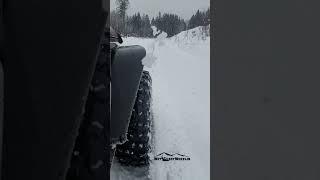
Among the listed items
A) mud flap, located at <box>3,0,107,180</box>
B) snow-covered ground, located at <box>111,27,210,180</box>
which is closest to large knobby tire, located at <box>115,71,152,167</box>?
snow-covered ground, located at <box>111,27,210,180</box>

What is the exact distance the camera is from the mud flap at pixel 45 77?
0.66 metres

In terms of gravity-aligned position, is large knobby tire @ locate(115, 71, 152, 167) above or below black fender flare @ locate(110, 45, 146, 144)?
below

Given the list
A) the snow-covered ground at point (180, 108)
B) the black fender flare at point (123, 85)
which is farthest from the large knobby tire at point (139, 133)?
the black fender flare at point (123, 85)

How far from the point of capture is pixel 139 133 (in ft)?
5.34

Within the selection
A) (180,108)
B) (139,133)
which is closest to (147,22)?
(139,133)

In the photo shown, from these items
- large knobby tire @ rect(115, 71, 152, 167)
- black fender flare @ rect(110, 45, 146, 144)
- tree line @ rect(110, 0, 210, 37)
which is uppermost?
tree line @ rect(110, 0, 210, 37)

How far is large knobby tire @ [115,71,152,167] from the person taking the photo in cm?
160

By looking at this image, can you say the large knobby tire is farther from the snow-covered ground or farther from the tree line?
the tree line

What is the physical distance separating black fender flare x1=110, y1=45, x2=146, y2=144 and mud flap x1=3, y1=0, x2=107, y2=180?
39 centimetres

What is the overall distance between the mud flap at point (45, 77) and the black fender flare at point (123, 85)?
389 millimetres

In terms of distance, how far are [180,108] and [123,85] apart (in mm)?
940

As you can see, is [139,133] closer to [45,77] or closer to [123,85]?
[123,85]

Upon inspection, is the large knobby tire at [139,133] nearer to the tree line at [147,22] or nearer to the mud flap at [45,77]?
the tree line at [147,22]

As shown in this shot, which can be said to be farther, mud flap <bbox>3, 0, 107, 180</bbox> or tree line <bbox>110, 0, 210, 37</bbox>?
tree line <bbox>110, 0, 210, 37</bbox>
